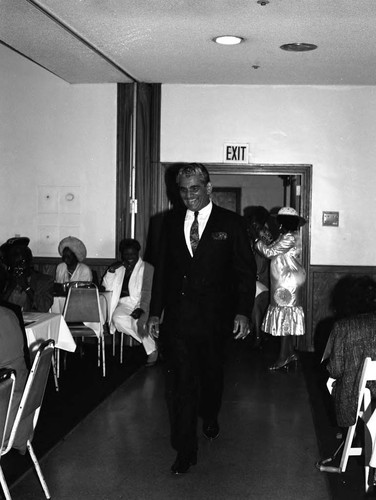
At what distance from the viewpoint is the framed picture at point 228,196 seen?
12.5m

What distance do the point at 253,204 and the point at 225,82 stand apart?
4532mm

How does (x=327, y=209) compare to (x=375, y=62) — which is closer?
(x=375, y=62)

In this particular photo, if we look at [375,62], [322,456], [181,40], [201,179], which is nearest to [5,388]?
[201,179]

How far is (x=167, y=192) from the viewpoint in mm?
8492

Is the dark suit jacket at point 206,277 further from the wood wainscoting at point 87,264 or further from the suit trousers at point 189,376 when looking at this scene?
the wood wainscoting at point 87,264

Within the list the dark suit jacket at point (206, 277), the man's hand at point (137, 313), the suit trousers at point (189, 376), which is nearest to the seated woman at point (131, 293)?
the man's hand at point (137, 313)

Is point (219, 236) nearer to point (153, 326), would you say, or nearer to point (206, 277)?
point (206, 277)

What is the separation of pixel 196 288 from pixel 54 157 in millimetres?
4666

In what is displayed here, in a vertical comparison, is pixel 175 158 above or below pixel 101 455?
above

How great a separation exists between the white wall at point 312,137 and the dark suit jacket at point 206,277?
13.0 feet

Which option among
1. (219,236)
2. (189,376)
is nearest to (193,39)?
(219,236)

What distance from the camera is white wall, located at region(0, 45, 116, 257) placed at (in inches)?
332

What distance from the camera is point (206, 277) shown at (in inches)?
173

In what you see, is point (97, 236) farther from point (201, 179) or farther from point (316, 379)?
point (201, 179)
